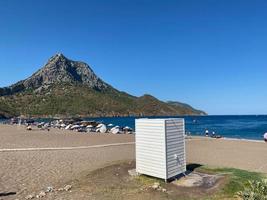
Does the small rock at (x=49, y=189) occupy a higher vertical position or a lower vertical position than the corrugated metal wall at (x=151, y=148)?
lower

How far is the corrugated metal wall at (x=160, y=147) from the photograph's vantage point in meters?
10.2

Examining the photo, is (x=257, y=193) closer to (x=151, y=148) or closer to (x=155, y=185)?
(x=155, y=185)

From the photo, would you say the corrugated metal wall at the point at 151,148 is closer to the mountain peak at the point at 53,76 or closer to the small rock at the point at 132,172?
the small rock at the point at 132,172

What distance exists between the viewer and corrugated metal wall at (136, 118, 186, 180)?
33.4 feet

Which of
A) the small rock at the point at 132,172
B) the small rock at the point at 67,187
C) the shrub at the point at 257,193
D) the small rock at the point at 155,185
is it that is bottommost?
the small rock at the point at 67,187

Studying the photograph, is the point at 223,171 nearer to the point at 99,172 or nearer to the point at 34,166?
the point at 99,172

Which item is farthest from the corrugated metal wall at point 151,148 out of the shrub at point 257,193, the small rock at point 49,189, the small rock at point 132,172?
the shrub at point 257,193

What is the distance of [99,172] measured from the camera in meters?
12.3

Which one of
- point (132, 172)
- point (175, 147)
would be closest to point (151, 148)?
point (175, 147)

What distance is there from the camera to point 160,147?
10.2 m

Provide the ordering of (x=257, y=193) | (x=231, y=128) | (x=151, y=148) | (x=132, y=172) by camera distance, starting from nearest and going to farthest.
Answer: (x=257, y=193), (x=151, y=148), (x=132, y=172), (x=231, y=128)

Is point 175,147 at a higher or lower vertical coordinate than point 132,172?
higher

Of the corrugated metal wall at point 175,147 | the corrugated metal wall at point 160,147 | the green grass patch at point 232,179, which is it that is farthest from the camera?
the corrugated metal wall at point 175,147

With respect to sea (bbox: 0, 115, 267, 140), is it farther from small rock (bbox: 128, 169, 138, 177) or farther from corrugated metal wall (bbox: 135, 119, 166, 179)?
corrugated metal wall (bbox: 135, 119, 166, 179)
